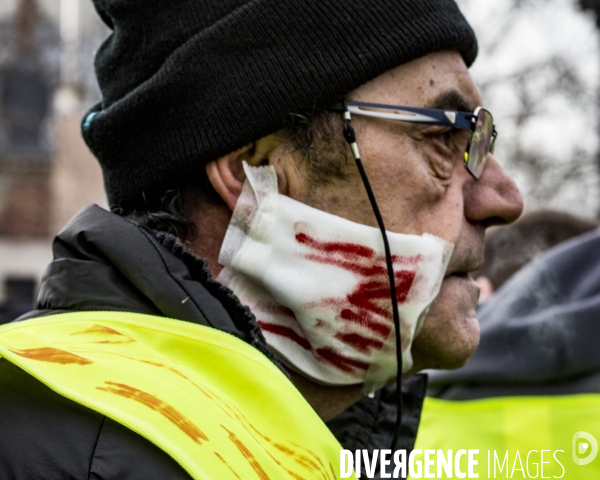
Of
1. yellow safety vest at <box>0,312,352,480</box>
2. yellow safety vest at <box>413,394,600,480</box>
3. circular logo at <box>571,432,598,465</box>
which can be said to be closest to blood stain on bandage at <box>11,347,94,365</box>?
yellow safety vest at <box>0,312,352,480</box>

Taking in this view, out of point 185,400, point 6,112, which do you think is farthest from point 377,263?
point 6,112

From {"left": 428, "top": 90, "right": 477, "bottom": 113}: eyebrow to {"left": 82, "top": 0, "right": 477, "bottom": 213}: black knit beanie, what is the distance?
13 centimetres

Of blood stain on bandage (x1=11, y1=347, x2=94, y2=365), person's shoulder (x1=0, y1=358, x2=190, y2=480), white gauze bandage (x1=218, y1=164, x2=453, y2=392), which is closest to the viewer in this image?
person's shoulder (x1=0, y1=358, x2=190, y2=480)

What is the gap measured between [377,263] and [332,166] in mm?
276

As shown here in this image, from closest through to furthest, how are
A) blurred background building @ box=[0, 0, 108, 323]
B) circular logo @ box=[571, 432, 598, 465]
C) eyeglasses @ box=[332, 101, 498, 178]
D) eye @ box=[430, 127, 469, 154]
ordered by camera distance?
eyeglasses @ box=[332, 101, 498, 178]
eye @ box=[430, 127, 469, 154]
circular logo @ box=[571, 432, 598, 465]
blurred background building @ box=[0, 0, 108, 323]

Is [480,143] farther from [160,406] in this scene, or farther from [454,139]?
[160,406]

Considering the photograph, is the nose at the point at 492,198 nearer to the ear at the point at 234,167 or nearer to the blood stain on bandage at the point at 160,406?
the ear at the point at 234,167

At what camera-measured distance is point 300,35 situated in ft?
6.73

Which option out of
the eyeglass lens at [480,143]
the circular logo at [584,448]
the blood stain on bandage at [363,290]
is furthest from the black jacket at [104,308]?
the eyeglass lens at [480,143]

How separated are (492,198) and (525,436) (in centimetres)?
81

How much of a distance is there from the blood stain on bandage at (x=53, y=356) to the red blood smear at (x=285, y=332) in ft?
2.00

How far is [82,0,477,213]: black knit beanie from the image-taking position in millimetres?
2029

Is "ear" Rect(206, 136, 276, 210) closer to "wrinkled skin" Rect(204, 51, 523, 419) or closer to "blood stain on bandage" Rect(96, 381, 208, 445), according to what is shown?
"wrinkled skin" Rect(204, 51, 523, 419)

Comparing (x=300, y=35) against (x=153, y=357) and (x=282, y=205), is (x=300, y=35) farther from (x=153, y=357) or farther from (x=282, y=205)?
(x=153, y=357)
